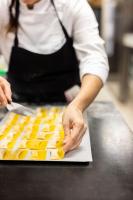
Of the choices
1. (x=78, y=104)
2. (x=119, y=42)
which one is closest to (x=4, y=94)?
(x=78, y=104)

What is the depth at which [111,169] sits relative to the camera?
652 mm

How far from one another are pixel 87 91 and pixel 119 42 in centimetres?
304

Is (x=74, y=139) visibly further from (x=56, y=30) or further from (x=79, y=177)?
(x=56, y=30)

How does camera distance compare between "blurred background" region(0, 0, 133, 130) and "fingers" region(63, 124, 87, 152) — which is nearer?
"fingers" region(63, 124, 87, 152)

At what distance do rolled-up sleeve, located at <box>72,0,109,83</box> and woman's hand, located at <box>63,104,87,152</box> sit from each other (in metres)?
0.24

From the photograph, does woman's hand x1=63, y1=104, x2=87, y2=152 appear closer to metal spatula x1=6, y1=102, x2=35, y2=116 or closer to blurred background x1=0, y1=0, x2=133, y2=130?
metal spatula x1=6, y1=102, x2=35, y2=116

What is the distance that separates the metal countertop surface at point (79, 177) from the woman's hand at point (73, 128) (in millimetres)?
50

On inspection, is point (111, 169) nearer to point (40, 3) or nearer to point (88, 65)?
point (88, 65)

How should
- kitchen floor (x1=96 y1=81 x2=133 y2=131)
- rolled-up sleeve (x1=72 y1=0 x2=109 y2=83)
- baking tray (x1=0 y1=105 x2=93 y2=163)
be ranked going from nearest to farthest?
baking tray (x1=0 y1=105 x2=93 y2=163)
rolled-up sleeve (x1=72 y1=0 x2=109 y2=83)
kitchen floor (x1=96 y1=81 x2=133 y2=131)

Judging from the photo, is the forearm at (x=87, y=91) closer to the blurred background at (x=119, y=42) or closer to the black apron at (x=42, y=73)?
the black apron at (x=42, y=73)

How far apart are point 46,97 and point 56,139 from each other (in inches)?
16.7

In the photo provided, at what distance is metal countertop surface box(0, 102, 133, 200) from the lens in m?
0.55

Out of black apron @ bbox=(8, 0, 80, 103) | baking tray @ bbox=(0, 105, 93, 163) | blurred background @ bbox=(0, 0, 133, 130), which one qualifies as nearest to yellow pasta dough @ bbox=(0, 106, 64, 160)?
baking tray @ bbox=(0, 105, 93, 163)

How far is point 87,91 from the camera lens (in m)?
0.92
